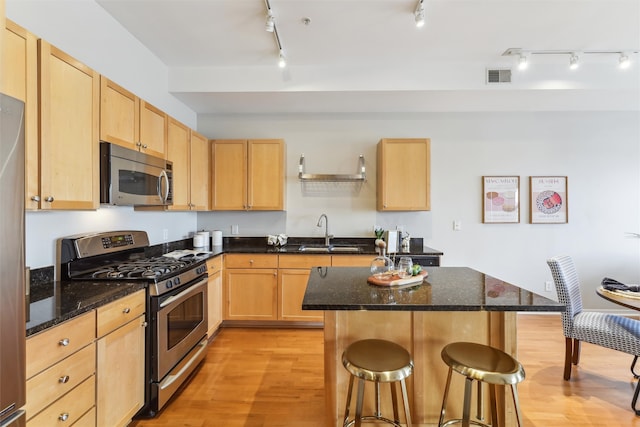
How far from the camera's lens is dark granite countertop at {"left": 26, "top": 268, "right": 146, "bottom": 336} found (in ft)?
4.18

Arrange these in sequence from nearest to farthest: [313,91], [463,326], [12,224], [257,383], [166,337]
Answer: [12,224] → [463,326] → [166,337] → [257,383] → [313,91]

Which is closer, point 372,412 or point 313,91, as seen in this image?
point 372,412

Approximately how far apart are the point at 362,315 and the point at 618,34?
3421 millimetres

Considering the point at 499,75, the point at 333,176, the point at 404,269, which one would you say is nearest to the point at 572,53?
the point at 499,75

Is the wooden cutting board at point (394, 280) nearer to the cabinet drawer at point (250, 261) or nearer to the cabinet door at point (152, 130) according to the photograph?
the cabinet drawer at point (250, 261)

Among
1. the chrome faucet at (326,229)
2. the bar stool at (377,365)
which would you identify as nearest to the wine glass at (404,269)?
the bar stool at (377,365)

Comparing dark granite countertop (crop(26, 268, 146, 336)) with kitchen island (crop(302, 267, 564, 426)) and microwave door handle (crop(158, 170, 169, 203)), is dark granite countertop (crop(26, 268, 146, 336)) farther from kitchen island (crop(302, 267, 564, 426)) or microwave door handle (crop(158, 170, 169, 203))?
kitchen island (crop(302, 267, 564, 426))

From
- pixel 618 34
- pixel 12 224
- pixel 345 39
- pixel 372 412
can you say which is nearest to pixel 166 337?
pixel 12 224

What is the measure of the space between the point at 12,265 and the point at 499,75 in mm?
3990

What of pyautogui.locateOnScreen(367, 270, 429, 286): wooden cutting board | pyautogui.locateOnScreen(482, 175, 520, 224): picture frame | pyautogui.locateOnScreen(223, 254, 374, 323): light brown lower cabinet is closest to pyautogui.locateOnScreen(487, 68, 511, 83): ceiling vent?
pyautogui.locateOnScreen(482, 175, 520, 224): picture frame

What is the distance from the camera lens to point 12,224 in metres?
0.99

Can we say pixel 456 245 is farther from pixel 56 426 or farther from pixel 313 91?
pixel 56 426

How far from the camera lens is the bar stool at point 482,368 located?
1272 millimetres

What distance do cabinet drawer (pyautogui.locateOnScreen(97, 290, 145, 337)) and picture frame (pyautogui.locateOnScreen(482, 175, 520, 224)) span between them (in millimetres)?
3881
